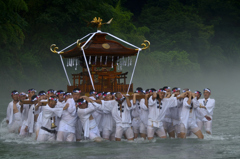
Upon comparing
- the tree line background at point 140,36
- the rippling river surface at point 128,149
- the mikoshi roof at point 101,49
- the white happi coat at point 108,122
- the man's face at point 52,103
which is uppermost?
the tree line background at point 140,36

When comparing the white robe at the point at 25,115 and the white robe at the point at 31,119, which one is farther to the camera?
the white robe at the point at 25,115

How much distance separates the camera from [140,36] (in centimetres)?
4928

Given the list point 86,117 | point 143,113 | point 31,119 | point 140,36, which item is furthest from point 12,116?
point 140,36

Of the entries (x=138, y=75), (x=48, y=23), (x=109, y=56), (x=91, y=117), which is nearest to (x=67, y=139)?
(x=91, y=117)

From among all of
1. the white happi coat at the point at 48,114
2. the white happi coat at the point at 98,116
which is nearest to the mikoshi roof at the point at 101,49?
the white happi coat at the point at 98,116

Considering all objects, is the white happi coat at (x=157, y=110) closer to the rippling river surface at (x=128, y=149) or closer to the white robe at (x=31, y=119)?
the rippling river surface at (x=128, y=149)

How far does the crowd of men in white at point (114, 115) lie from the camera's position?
11703 millimetres

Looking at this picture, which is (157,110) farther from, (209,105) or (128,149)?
(209,105)

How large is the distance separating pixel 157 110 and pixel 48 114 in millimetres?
2770

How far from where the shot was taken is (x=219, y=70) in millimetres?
66438

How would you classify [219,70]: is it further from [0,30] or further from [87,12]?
[0,30]

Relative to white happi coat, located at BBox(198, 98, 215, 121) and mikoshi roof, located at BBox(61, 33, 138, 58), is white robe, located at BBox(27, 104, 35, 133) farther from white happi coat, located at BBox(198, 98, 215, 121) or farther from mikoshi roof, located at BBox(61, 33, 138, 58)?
white happi coat, located at BBox(198, 98, 215, 121)

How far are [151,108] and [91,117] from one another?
1565 mm

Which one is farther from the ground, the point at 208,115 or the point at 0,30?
the point at 0,30
